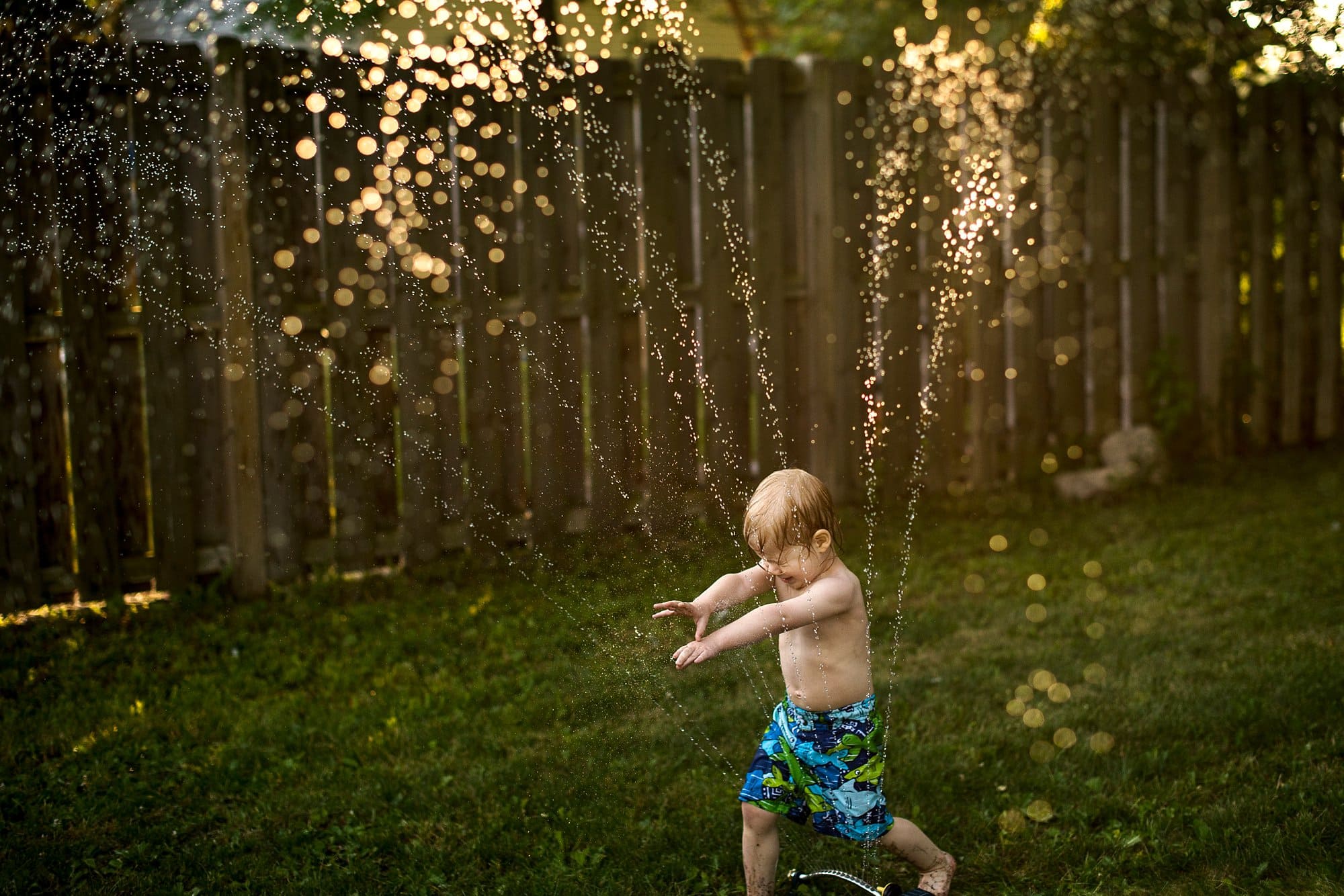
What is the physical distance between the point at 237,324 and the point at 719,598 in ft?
9.41

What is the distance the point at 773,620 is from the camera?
2244 millimetres

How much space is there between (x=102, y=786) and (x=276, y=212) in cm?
232

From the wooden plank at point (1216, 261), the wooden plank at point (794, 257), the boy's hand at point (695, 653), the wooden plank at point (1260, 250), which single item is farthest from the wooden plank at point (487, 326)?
the wooden plank at point (1260, 250)

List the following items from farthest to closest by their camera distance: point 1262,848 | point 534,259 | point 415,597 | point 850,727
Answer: point 534,259 < point 415,597 < point 1262,848 < point 850,727

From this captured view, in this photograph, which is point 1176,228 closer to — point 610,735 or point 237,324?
point 237,324

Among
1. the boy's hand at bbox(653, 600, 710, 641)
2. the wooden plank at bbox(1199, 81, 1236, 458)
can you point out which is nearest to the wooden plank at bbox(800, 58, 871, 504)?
the wooden plank at bbox(1199, 81, 1236, 458)

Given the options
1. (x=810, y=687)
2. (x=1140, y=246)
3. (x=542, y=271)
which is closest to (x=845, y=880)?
(x=810, y=687)

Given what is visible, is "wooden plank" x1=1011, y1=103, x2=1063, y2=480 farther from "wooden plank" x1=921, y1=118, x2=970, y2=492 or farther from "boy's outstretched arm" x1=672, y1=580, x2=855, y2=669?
"boy's outstretched arm" x1=672, y1=580, x2=855, y2=669

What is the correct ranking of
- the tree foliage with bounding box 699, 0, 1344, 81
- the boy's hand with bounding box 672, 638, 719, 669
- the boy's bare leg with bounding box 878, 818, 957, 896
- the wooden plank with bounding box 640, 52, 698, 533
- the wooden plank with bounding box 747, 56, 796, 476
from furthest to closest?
1. the wooden plank with bounding box 747, 56, 796, 476
2. the wooden plank with bounding box 640, 52, 698, 533
3. the tree foliage with bounding box 699, 0, 1344, 81
4. the boy's bare leg with bounding box 878, 818, 957, 896
5. the boy's hand with bounding box 672, 638, 719, 669

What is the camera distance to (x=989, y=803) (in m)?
2.99

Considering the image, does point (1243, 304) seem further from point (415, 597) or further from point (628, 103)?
point (415, 597)

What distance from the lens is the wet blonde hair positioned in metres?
2.35

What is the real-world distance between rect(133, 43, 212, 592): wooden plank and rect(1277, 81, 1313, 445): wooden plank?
605 cm

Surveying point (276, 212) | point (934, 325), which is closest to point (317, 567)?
point (276, 212)
